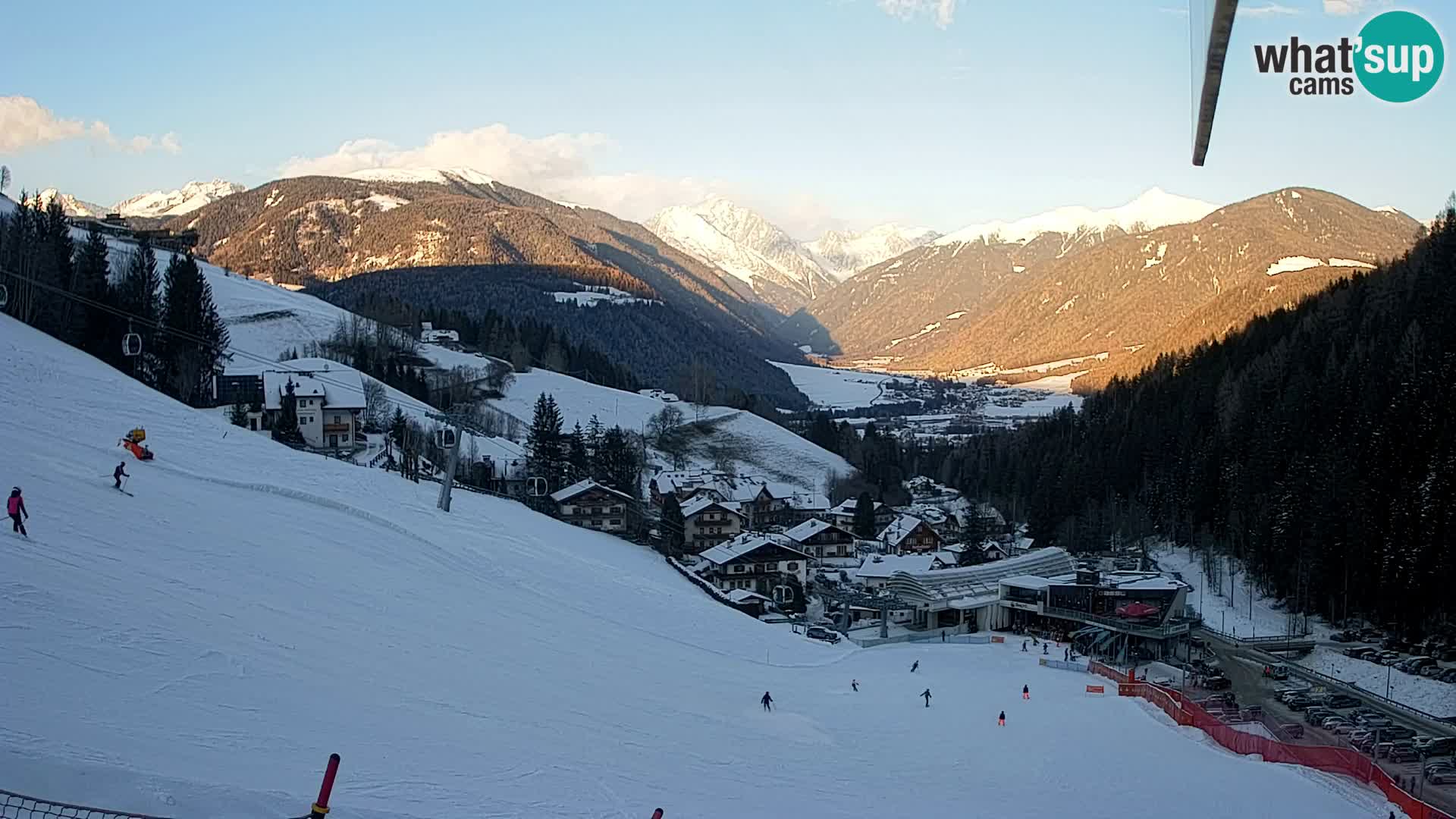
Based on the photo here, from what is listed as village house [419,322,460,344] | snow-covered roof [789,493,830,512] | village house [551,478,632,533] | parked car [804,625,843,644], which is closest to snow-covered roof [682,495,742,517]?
village house [551,478,632,533]

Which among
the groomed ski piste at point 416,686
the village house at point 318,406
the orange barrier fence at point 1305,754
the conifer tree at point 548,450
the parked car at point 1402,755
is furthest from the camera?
the conifer tree at point 548,450

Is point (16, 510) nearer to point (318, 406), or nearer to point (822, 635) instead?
point (822, 635)

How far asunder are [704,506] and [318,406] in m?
21.2

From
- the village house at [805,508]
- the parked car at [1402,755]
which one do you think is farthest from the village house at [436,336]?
the parked car at [1402,755]

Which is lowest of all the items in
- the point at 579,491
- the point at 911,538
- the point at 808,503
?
the point at 911,538

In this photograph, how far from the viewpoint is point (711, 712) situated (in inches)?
727

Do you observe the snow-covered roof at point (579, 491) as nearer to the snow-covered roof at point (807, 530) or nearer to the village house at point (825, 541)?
the snow-covered roof at point (807, 530)

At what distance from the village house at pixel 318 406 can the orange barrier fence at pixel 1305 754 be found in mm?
40124

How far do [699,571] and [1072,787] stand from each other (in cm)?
3271

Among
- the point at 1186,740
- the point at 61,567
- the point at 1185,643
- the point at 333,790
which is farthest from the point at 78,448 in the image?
the point at 1185,643

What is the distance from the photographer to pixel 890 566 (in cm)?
5291

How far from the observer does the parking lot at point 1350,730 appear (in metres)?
22.2

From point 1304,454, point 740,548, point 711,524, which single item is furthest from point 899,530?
point 1304,454

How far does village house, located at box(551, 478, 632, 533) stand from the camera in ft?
183
